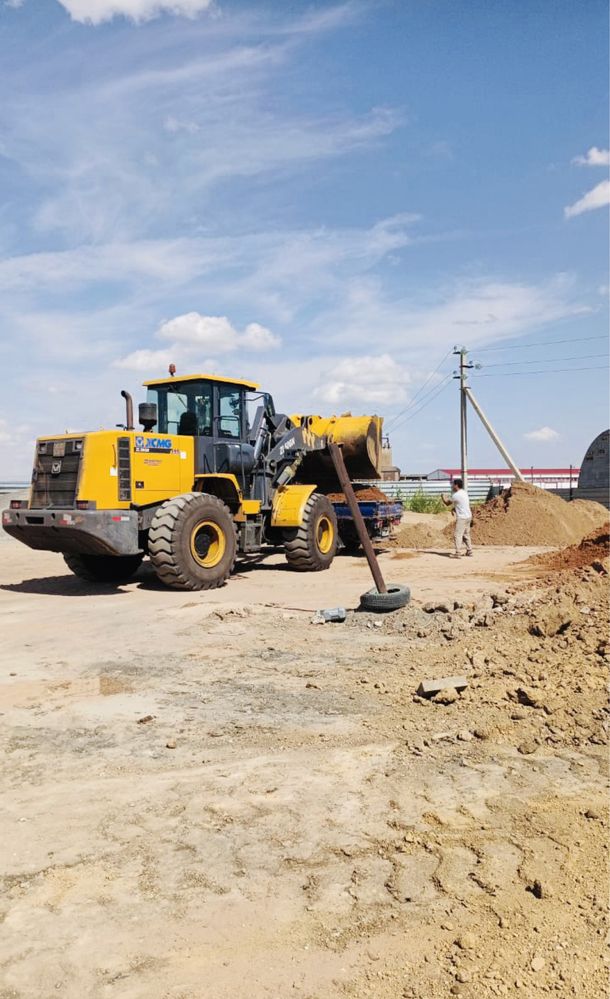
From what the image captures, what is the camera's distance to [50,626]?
9.34m

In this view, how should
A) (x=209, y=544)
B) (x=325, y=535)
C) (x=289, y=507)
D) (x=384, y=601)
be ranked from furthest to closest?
(x=325, y=535)
(x=289, y=507)
(x=209, y=544)
(x=384, y=601)

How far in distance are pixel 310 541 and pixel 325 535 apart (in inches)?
39.4

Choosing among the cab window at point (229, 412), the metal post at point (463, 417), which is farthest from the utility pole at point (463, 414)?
the cab window at point (229, 412)

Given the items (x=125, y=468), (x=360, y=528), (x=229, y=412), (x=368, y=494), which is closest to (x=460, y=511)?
(x=368, y=494)

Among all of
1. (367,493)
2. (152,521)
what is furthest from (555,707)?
(367,493)

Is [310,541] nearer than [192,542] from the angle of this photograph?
No

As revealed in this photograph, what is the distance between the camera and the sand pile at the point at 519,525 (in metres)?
20.6

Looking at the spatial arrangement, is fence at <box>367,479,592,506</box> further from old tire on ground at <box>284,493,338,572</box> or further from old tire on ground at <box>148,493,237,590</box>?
old tire on ground at <box>148,493,237,590</box>

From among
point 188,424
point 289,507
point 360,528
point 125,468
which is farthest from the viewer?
point 289,507

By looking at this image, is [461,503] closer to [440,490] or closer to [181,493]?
[181,493]

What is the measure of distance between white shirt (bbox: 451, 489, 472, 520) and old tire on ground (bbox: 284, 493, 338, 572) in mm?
3371

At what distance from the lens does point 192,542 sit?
11438 mm

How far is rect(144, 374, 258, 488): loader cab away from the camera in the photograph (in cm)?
1277

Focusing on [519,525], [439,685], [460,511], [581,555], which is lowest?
[439,685]
